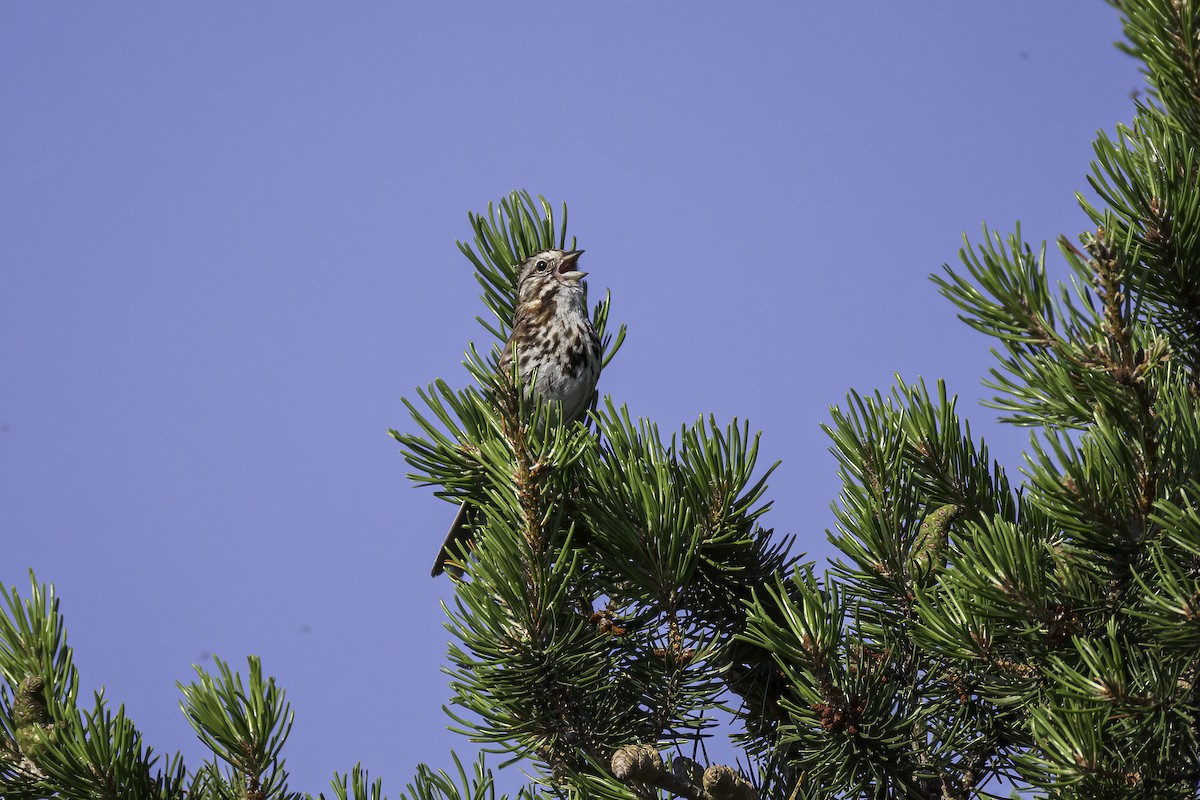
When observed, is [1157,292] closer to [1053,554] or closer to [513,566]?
[1053,554]

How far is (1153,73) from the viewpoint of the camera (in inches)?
107

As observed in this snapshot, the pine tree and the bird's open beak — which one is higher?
the bird's open beak

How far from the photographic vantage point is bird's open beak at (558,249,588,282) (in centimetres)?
481

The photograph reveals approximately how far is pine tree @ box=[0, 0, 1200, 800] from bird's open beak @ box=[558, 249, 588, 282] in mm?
1945

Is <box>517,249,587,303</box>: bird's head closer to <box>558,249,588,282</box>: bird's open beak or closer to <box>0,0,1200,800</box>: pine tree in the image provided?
<box>558,249,588,282</box>: bird's open beak

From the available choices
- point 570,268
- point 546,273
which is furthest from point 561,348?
point 546,273

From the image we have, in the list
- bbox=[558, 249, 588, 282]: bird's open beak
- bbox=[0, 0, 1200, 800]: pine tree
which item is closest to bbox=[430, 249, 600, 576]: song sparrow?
bbox=[558, 249, 588, 282]: bird's open beak

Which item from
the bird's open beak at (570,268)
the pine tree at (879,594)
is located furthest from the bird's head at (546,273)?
the pine tree at (879,594)

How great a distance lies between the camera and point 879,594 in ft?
9.17

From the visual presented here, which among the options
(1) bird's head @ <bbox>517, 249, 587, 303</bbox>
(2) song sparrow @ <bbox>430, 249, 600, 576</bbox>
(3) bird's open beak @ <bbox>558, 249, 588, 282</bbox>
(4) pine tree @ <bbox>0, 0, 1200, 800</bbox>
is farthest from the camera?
(2) song sparrow @ <bbox>430, 249, 600, 576</bbox>

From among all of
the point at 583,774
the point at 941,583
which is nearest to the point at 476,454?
the point at 583,774

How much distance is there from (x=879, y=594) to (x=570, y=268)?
9.20 feet

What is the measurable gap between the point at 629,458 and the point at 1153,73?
1625 mm

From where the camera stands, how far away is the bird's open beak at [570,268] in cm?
481
